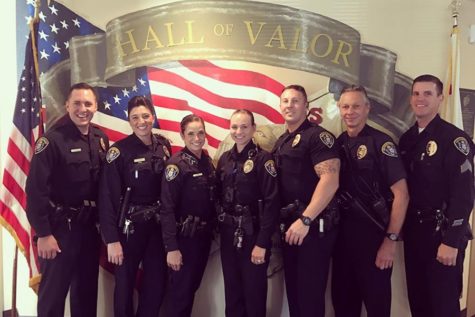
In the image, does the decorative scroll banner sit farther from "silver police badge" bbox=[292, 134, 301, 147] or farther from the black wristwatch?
the black wristwatch

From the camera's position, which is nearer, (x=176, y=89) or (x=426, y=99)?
(x=426, y=99)

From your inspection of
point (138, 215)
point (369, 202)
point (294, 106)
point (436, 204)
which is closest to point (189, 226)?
point (138, 215)

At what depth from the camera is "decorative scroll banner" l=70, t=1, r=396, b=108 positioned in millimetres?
2875

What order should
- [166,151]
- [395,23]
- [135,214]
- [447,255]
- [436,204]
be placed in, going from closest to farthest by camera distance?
[447,255] → [436,204] → [135,214] → [166,151] → [395,23]

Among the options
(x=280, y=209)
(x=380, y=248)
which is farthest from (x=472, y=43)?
(x=280, y=209)

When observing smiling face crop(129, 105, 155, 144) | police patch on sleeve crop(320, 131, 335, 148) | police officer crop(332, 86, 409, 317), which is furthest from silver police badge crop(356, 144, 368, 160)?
smiling face crop(129, 105, 155, 144)

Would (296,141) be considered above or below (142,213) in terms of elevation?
above

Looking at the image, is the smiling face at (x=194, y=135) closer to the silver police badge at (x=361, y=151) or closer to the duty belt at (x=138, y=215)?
the duty belt at (x=138, y=215)

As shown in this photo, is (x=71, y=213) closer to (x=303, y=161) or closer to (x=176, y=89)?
(x=176, y=89)

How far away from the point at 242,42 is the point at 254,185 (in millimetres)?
1237

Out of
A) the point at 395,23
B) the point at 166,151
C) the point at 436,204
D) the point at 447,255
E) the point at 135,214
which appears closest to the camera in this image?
the point at 447,255

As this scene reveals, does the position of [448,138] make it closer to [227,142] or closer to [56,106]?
[227,142]

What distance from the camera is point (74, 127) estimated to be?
251 centimetres

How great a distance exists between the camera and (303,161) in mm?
2389
